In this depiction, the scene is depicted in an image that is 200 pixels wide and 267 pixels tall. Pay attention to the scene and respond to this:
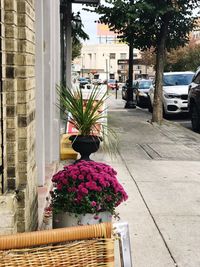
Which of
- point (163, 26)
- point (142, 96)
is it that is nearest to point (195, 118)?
point (163, 26)

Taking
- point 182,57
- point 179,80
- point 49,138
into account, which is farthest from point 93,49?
point 49,138

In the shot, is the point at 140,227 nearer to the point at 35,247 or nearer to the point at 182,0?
the point at 35,247

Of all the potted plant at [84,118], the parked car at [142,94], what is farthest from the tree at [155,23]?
the parked car at [142,94]

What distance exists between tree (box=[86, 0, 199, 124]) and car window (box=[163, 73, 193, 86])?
4.13m

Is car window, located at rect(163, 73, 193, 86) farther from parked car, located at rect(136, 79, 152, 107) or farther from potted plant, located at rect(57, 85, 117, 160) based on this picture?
potted plant, located at rect(57, 85, 117, 160)

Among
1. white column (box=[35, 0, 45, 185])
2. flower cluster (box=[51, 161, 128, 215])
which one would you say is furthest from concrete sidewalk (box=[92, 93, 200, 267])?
white column (box=[35, 0, 45, 185])

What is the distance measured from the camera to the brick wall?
3.30 metres

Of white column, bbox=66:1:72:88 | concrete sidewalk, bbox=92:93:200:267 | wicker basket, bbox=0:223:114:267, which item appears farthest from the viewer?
white column, bbox=66:1:72:88

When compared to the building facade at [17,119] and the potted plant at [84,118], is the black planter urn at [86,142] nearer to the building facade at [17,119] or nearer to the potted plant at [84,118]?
the potted plant at [84,118]

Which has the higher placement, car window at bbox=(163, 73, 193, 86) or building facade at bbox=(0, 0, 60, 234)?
car window at bbox=(163, 73, 193, 86)

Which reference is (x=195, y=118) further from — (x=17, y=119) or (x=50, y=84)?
(x=17, y=119)

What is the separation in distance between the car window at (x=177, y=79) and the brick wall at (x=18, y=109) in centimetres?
1684

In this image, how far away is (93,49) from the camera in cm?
11025

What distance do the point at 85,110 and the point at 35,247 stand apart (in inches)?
179
